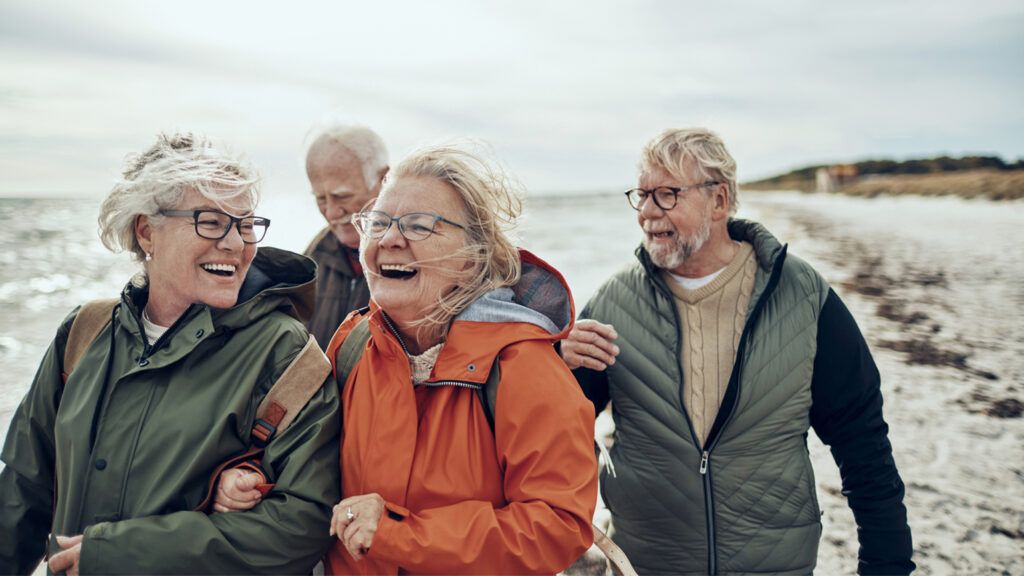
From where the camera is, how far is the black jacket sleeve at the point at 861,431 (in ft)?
8.90

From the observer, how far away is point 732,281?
9.53 ft

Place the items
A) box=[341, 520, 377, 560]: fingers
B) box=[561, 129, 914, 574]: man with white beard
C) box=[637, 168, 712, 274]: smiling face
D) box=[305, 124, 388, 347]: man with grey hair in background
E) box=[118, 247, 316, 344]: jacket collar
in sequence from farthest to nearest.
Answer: box=[305, 124, 388, 347]: man with grey hair in background
box=[637, 168, 712, 274]: smiling face
box=[561, 129, 914, 574]: man with white beard
box=[118, 247, 316, 344]: jacket collar
box=[341, 520, 377, 560]: fingers

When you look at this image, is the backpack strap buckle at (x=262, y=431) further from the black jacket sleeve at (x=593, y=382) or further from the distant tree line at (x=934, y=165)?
the distant tree line at (x=934, y=165)

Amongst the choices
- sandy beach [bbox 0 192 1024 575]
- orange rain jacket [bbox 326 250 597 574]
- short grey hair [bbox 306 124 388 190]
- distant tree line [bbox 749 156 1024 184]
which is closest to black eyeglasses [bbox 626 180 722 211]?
sandy beach [bbox 0 192 1024 575]

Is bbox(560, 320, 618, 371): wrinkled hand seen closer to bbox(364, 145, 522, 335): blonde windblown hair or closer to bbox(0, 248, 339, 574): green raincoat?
bbox(364, 145, 522, 335): blonde windblown hair

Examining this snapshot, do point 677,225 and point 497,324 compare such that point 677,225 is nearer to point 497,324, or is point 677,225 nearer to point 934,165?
point 497,324

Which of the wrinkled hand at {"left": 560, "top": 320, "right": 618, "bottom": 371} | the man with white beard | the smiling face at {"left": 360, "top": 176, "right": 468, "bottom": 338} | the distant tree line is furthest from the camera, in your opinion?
the distant tree line

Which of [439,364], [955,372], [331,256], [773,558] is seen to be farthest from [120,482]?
[955,372]

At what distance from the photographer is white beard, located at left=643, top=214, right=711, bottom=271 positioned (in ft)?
9.64

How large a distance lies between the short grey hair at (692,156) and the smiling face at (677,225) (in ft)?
0.14

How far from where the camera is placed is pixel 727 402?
2662 millimetres

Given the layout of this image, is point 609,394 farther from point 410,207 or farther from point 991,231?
point 991,231

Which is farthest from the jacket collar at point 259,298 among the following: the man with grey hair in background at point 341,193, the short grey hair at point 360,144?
the short grey hair at point 360,144

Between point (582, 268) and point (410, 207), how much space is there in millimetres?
17496
